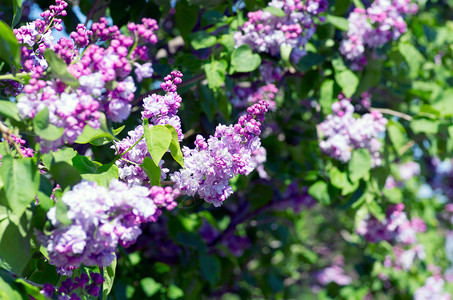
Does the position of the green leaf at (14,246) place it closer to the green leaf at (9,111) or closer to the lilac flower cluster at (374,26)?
the green leaf at (9,111)

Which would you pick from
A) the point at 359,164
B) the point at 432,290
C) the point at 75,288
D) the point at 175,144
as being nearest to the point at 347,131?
the point at 359,164

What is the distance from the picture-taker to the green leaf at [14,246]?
1104 millimetres

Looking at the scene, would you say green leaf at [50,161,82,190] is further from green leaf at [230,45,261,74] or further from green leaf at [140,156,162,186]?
green leaf at [230,45,261,74]

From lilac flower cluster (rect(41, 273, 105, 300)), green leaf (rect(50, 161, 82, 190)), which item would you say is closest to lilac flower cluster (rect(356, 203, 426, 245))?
lilac flower cluster (rect(41, 273, 105, 300))

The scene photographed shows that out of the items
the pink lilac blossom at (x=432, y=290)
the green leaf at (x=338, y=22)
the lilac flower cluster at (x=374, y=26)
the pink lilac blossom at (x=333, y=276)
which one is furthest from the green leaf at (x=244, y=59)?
the pink lilac blossom at (x=432, y=290)

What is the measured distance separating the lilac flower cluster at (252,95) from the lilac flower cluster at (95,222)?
55.0 inches

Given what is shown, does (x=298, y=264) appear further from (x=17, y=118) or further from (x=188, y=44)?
(x=17, y=118)

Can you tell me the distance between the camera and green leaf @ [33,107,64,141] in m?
0.99

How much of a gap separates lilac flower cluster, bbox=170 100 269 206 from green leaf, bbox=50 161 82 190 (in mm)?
300

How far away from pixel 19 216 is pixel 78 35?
1.37 feet

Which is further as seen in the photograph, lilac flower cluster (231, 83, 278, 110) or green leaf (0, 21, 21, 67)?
lilac flower cluster (231, 83, 278, 110)

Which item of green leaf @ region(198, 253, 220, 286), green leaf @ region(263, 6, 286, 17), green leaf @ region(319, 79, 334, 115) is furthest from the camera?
green leaf @ region(198, 253, 220, 286)

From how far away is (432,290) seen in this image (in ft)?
13.5

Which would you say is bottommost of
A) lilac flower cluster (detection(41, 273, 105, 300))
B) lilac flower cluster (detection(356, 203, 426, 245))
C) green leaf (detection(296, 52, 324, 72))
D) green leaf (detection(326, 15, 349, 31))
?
lilac flower cluster (detection(356, 203, 426, 245))
